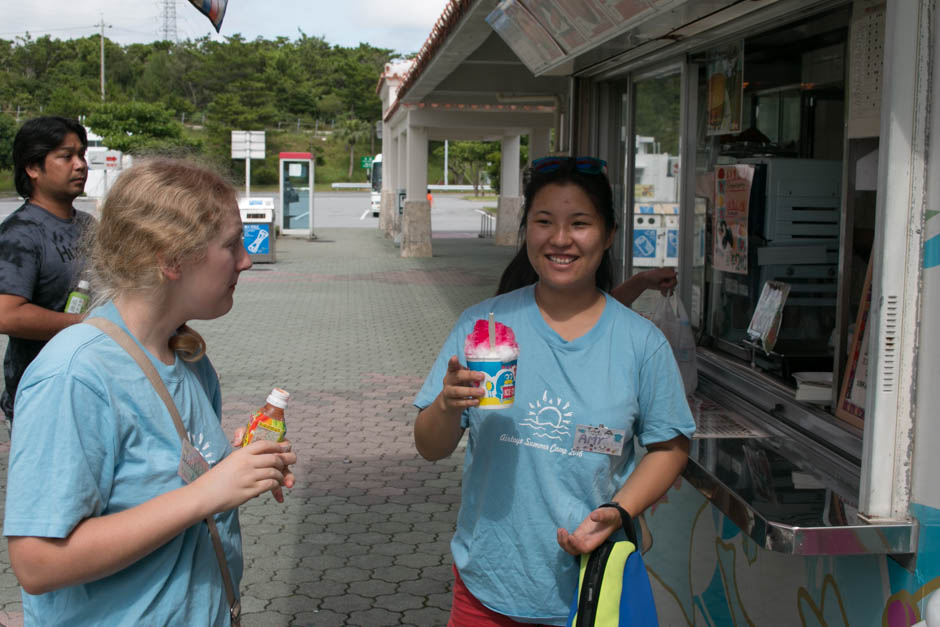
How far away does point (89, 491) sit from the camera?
1.65 metres

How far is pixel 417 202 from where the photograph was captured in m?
21.7

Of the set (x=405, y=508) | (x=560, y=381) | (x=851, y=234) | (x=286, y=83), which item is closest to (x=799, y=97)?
(x=851, y=234)

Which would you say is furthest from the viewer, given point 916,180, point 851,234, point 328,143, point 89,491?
point 328,143

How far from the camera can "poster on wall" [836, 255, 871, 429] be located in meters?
2.96

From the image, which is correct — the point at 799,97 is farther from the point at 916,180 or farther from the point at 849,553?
the point at 849,553

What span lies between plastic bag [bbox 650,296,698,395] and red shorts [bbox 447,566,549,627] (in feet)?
6.29

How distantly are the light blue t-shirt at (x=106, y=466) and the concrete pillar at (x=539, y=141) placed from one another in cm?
2127

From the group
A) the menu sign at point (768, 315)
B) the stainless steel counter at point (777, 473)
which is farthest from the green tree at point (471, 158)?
the stainless steel counter at point (777, 473)

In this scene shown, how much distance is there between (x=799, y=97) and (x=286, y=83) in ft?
319

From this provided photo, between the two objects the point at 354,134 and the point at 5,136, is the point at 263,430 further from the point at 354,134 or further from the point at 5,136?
the point at 354,134

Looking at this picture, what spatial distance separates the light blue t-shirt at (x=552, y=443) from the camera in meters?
2.21

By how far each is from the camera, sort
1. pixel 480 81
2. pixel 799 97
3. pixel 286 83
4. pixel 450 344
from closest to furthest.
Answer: pixel 450 344, pixel 799 97, pixel 480 81, pixel 286 83

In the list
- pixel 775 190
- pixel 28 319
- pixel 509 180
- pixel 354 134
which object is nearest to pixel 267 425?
pixel 28 319

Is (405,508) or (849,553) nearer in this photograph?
(849,553)
